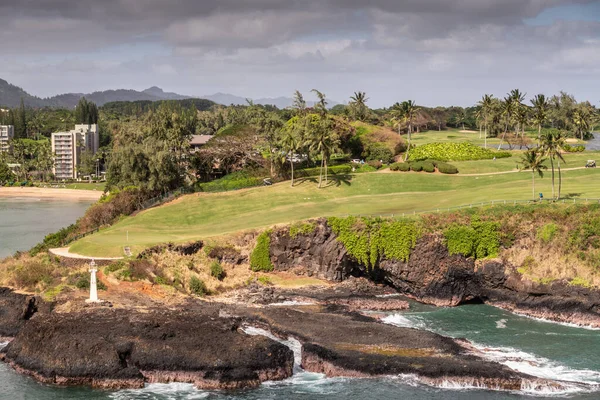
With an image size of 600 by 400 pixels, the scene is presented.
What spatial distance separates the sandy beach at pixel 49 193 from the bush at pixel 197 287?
105m

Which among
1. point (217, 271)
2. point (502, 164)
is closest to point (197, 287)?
point (217, 271)

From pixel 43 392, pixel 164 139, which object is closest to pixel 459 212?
pixel 43 392

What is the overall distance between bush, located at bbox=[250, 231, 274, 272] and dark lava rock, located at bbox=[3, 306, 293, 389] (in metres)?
17.9

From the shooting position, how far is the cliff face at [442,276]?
6206 cm

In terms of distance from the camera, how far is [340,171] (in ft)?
343

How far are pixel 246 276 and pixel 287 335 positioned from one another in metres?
15.4

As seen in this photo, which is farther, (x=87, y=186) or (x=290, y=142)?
(x=87, y=186)

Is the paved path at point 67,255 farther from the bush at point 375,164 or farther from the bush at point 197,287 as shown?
the bush at point 375,164

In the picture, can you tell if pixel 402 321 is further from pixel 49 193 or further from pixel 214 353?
pixel 49 193

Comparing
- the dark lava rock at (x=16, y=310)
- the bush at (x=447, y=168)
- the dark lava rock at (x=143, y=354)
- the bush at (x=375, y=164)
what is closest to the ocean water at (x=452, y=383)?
the dark lava rock at (x=143, y=354)

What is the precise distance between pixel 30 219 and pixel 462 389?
9591 centimetres

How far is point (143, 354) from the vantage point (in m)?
49.7

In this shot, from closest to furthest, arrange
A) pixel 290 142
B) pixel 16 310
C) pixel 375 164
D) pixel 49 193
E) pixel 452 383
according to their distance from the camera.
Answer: pixel 452 383 < pixel 16 310 < pixel 290 142 < pixel 375 164 < pixel 49 193

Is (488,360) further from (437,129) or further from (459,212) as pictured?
(437,129)
